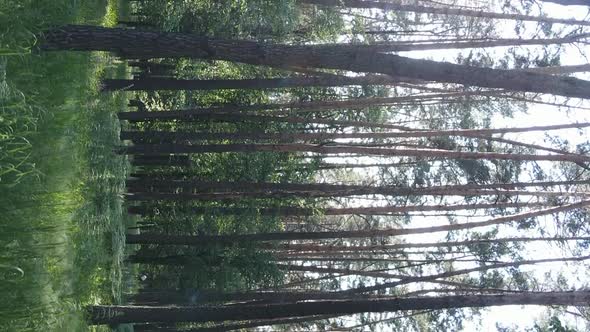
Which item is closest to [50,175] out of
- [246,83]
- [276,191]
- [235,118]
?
[246,83]

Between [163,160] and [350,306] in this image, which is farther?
[163,160]

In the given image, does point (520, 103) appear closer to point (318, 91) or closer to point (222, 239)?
point (318, 91)

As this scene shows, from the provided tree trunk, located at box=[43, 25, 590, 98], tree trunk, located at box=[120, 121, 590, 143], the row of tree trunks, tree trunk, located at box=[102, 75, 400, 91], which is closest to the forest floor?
tree trunk, located at box=[43, 25, 590, 98]

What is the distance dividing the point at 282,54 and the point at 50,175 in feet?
10.4

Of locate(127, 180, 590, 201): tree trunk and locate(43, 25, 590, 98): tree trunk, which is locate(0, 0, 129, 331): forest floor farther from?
locate(127, 180, 590, 201): tree trunk

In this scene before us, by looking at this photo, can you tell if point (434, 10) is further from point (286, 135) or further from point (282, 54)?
point (282, 54)

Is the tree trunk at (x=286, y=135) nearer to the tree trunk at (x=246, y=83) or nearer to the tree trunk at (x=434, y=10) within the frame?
the tree trunk at (x=246, y=83)

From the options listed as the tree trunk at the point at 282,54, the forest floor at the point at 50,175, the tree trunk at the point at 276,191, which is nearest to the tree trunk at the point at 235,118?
the tree trunk at the point at 276,191

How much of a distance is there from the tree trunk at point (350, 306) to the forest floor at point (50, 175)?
1360mm

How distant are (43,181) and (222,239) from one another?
8.30 metres

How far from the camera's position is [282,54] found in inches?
283

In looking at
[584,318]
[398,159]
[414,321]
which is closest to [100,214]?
[584,318]

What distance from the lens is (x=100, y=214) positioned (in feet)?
31.9

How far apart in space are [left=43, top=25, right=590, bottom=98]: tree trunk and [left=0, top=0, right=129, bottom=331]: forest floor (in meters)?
0.45
